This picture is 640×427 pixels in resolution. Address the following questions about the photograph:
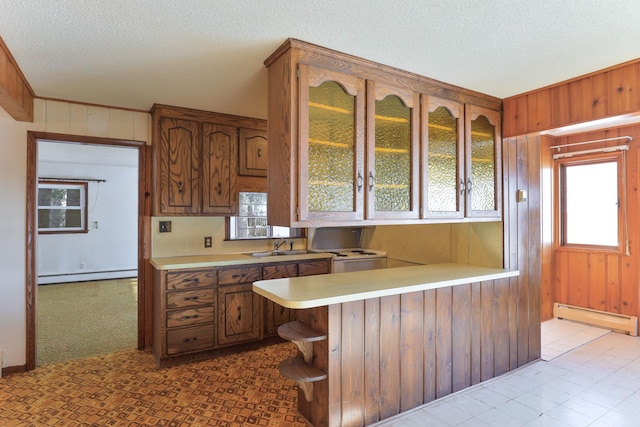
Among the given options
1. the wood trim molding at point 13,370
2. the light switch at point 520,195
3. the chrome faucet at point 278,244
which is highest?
the light switch at point 520,195

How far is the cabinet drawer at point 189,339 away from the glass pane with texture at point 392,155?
202 cm

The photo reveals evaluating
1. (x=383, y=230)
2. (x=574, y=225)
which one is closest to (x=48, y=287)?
(x=383, y=230)

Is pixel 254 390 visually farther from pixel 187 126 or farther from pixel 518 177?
pixel 518 177

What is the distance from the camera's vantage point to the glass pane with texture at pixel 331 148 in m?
1.99

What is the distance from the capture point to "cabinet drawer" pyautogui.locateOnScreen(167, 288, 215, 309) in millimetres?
2979

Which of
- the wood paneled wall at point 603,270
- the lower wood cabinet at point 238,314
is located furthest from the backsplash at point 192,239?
the wood paneled wall at point 603,270

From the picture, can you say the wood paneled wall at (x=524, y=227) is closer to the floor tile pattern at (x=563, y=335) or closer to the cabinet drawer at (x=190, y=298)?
the floor tile pattern at (x=563, y=335)

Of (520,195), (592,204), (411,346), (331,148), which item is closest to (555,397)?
(411,346)

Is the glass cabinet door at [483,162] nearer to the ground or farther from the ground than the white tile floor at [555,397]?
farther from the ground

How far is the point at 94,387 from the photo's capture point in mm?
2641

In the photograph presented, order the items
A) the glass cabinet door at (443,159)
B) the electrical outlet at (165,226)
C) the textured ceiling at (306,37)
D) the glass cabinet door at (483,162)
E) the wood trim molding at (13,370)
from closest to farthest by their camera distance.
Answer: the textured ceiling at (306,37)
the glass cabinet door at (443,159)
the glass cabinet door at (483,162)
the wood trim molding at (13,370)
the electrical outlet at (165,226)

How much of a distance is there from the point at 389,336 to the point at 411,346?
215mm

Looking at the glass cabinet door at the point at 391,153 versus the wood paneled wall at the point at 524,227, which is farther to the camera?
the wood paneled wall at the point at 524,227

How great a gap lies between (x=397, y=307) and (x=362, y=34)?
1651 millimetres
